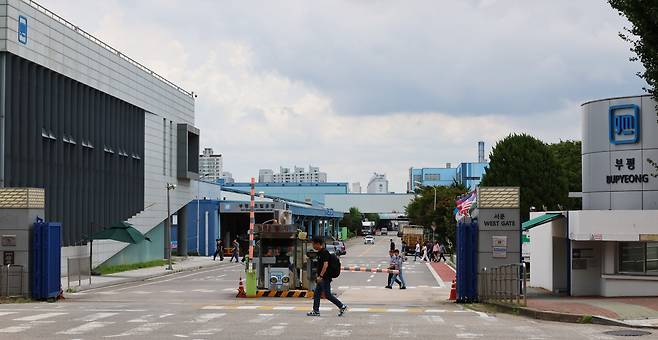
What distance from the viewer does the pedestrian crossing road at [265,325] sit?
16.4 meters

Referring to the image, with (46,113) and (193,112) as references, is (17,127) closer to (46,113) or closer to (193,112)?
(46,113)

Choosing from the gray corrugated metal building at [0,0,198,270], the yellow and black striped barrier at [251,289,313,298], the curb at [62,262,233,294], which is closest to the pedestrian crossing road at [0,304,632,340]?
the yellow and black striped barrier at [251,289,313,298]

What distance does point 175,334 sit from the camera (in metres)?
16.5

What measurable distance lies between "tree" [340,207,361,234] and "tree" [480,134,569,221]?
392 ft

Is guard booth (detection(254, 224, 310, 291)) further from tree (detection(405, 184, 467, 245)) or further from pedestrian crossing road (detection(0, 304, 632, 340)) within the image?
tree (detection(405, 184, 467, 245))

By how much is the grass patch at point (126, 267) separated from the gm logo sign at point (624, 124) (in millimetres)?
31390

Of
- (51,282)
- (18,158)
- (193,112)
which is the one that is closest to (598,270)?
(51,282)

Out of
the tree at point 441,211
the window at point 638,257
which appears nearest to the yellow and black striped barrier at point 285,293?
the window at point 638,257

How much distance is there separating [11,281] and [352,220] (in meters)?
160

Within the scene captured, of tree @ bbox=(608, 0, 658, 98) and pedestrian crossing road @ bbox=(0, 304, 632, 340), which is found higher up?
tree @ bbox=(608, 0, 658, 98)

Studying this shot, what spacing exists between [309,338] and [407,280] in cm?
2888

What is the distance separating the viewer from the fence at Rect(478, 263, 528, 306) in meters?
22.7

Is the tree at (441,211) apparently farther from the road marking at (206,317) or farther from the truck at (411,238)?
the road marking at (206,317)

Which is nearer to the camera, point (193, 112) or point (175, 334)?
point (175, 334)
